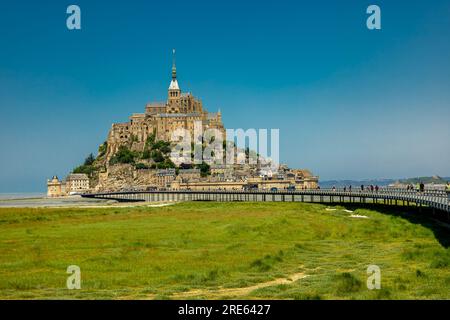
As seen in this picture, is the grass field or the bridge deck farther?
the bridge deck

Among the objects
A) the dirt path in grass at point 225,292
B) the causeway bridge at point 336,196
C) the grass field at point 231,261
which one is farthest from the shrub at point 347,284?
the causeway bridge at point 336,196

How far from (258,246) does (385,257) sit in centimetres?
872

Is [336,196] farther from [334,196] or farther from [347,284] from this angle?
[347,284]

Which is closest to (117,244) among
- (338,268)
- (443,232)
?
(338,268)

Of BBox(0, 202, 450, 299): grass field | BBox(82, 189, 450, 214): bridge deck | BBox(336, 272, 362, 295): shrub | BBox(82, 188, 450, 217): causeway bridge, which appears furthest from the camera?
BBox(82, 188, 450, 217): causeway bridge

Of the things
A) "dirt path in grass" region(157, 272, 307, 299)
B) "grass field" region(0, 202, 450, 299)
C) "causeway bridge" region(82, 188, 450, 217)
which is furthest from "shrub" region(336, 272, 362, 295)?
"causeway bridge" region(82, 188, 450, 217)

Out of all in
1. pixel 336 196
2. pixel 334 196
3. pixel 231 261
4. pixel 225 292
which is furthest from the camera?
pixel 334 196

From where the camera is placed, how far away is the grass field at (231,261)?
24.0m

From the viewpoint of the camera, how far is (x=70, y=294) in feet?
77.1

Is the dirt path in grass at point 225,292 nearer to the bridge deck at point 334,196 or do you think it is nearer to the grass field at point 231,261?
the grass field at point 231,261

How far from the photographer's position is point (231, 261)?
3216cm

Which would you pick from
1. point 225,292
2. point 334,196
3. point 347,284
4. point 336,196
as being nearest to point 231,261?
point 225,292

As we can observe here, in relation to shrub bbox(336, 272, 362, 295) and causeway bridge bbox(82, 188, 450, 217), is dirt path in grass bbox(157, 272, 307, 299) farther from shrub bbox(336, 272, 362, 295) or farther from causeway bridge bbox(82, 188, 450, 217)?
causeway bridge bbox(82, 188, 450, 217)

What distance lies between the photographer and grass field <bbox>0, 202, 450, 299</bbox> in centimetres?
2400
